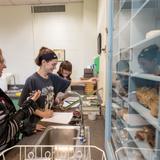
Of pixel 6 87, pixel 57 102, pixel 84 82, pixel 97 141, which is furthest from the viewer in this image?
pixel 6 87

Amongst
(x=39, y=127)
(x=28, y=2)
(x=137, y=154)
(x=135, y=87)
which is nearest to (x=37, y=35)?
(x=28, y=2)

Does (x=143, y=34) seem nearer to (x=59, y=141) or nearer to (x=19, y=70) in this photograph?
(x=59, y=141)

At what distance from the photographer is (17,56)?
4.71 meters

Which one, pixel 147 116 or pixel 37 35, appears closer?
pixel 147 116

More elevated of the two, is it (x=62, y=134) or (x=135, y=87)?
(x=135, y=87)

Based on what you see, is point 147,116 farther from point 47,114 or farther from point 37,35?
point 37,35

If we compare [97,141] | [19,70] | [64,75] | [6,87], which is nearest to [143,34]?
[97,141]

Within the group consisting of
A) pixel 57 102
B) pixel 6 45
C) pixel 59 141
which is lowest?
pixel 59 141

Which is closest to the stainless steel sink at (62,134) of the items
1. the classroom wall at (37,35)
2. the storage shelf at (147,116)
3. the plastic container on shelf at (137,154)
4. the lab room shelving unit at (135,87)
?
the lab room shelving unit at (135,87)

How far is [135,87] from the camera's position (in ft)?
3.49

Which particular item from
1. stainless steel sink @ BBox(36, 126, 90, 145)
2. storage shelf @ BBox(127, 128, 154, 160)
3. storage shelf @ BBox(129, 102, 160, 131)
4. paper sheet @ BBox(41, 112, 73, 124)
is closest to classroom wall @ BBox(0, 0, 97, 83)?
paper sheet @ BBox(41, 112, 73, 124)

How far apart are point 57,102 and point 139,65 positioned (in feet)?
4.60

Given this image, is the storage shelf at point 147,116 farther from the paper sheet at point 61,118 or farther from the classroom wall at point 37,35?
the classroom wall at point 37,35

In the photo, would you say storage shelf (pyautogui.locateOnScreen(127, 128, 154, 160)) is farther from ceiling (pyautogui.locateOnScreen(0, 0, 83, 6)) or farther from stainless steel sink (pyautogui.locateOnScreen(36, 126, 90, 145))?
ceiling (pyautogui.locateOnScreen(0, 0, 83, 6))
